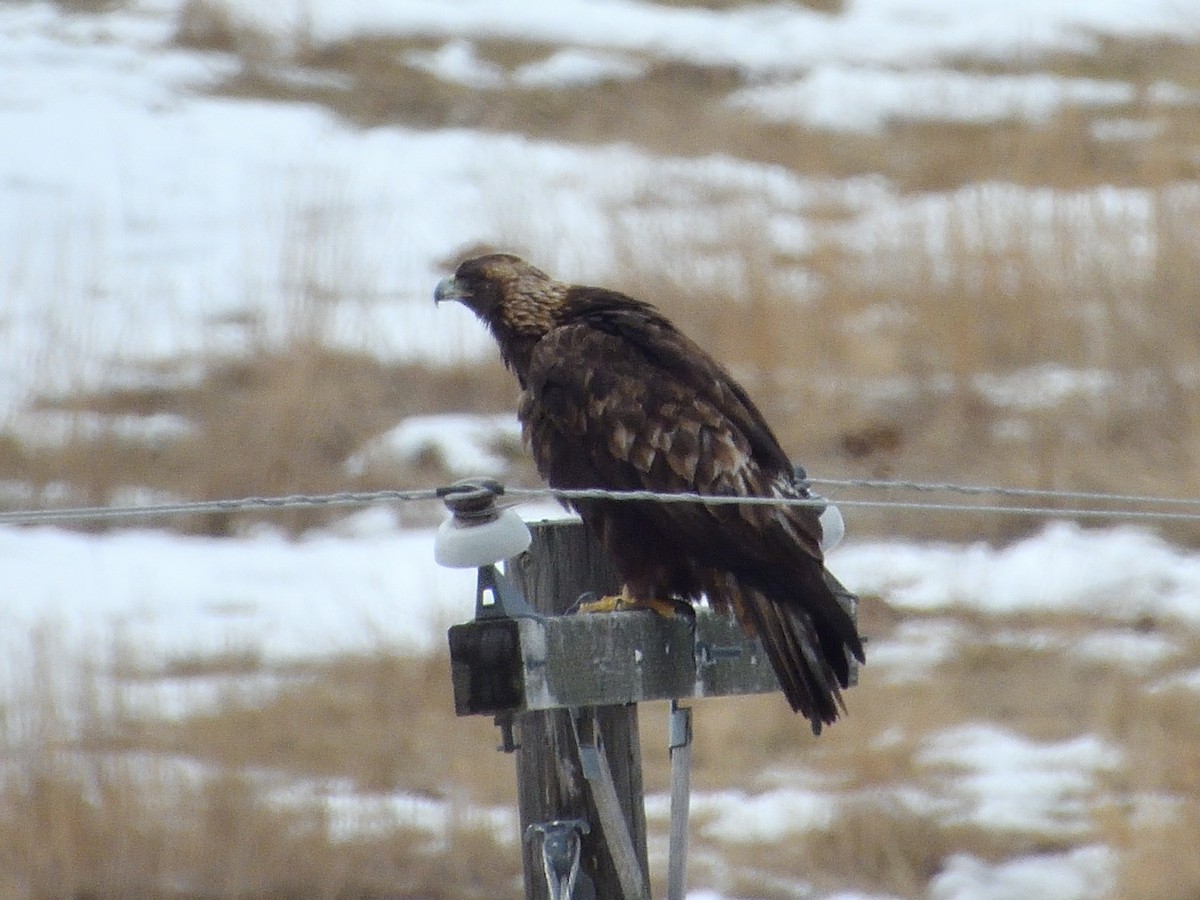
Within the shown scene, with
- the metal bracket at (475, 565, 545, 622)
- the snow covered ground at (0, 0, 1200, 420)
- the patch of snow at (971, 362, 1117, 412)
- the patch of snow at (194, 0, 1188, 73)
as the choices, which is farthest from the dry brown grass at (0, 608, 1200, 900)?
the patch of snow at (194, 0, 1188, 73)

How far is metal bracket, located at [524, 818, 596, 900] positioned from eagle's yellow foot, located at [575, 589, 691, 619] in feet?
1.39

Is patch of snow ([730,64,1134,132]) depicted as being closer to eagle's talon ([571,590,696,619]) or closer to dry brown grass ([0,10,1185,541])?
dry brown grass ([0,10,1185,541])

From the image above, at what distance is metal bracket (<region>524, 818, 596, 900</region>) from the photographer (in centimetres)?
356

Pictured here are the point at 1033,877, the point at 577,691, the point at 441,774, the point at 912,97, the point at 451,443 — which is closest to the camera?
the point at 577,691

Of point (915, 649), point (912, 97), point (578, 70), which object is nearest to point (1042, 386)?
point (915, 649)

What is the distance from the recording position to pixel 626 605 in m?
3.97

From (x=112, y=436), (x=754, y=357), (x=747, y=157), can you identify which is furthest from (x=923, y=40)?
(x=112, y=436)

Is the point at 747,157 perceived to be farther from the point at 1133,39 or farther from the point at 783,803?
the point at 783,803

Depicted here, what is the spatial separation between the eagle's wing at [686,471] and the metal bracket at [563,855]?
0.46 m

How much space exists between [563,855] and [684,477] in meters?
0.89

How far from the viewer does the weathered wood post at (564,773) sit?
360cm

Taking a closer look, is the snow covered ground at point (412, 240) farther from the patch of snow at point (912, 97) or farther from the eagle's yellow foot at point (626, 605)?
the eagle's yellow foot at point (626, 605)

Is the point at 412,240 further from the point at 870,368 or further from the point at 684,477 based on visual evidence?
the point at 684,477

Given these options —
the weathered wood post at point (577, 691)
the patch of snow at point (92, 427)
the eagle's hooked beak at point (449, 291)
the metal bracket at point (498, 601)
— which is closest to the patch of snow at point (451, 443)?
the patch of snow at point (92, 427)
